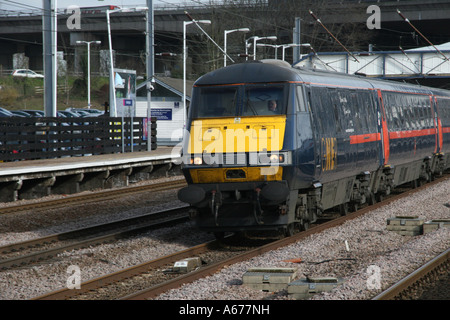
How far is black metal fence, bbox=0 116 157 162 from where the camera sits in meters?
21.9

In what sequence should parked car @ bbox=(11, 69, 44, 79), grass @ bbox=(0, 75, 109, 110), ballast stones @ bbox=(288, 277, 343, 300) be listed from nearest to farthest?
ballast stones @ bbox=(288, 277, 343, 300) < grass @ bbox=(0, 75, 109, 110) < parked car @ bbox=(11, 69, 44, 79)

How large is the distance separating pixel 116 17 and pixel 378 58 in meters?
32.4

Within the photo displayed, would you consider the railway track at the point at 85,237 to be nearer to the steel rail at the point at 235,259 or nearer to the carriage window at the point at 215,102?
the carriage window at the point at 215,102

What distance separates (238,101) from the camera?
12.3 meters

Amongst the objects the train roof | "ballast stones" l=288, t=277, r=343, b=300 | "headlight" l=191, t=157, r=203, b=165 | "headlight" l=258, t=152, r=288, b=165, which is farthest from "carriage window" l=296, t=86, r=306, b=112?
"ballast stones" l=288, t=277, r=343, b=300

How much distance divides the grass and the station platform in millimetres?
40081

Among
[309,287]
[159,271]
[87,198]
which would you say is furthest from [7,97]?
[309,287]

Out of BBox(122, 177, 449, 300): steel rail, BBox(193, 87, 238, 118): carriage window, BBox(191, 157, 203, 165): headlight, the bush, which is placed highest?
the bush

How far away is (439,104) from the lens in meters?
25.3

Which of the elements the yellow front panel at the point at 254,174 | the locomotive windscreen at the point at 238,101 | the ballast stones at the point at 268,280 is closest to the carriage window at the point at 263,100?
the locomotive windscreen at the point at 238,101

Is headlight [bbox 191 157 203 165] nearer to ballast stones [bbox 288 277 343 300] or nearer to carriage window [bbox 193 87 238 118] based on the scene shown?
carriage window [bbox 193 87 238 118]

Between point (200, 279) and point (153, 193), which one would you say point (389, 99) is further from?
point (200, 279)

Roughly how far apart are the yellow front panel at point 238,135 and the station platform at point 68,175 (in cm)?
781
